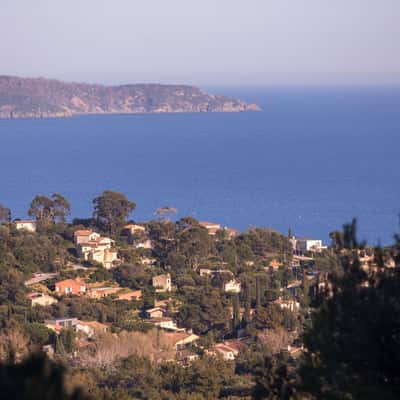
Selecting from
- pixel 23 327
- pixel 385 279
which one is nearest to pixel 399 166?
pixel 23 327

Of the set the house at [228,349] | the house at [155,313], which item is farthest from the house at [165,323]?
the house at [228,349]

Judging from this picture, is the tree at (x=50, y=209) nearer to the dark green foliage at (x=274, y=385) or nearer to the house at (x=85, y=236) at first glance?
the house at (x=85, y=236)

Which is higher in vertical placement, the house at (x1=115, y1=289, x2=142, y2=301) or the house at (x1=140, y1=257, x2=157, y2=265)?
the house at (x1=140, y1=257, x2=157, y2=265)

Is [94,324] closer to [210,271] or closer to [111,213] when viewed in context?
[210,271]

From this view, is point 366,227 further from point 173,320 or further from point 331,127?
point 331,127

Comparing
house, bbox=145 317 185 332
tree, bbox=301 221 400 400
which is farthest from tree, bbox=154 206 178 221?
tree, bbox=301 221 400 400

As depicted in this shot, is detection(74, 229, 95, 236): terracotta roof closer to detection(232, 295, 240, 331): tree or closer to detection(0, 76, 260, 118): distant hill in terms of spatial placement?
detection(232, 295, 240, 331): tree
